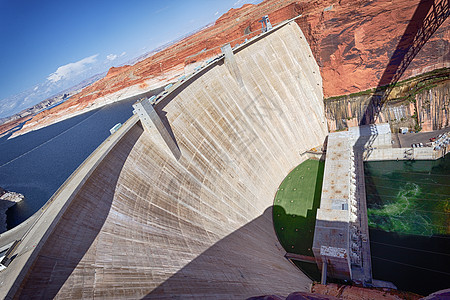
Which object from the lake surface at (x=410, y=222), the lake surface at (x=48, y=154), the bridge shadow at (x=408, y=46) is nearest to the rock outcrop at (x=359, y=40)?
the bridge shadow at (x=408, y=46)

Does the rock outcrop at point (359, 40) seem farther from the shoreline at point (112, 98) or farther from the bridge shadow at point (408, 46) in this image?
the shoreline at point (112, 98)

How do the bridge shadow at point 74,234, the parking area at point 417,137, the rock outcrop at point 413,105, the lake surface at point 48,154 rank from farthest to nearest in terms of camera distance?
1. the lake surface at point 48,154
2. the rock outcrop at point 413,105
3. the parking area at point 417,137
4. the bridge shadow at point 74,234

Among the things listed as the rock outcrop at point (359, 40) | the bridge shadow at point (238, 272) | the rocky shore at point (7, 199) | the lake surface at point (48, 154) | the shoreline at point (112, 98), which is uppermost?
the shoreline at point (112, 98)

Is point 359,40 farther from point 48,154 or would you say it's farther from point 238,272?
point 48,154

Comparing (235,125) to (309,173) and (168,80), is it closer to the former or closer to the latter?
(309,173)

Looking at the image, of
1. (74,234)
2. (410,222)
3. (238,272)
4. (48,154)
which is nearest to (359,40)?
(410,222)

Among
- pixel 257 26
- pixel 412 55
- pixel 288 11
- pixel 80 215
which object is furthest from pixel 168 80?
pixel 80 215
